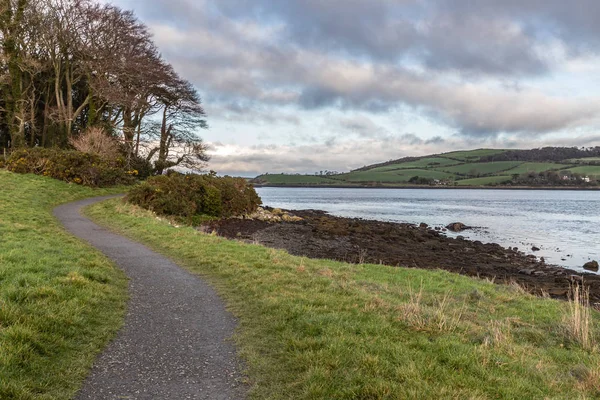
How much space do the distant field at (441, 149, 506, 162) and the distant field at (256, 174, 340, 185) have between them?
57.6 meters

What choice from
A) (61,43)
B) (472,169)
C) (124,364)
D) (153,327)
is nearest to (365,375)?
(124,364)

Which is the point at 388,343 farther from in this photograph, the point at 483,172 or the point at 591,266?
the point at 483,172

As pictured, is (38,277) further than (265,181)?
No

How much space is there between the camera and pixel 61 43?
39.7 meters

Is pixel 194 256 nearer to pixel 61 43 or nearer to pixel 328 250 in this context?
pixel 328 250

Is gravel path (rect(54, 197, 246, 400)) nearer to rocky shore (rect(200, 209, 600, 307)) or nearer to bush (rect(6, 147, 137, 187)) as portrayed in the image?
rocky shore (rect(200, 209, 600, 307))

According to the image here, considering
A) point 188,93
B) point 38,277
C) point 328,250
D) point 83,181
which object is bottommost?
point 328,250

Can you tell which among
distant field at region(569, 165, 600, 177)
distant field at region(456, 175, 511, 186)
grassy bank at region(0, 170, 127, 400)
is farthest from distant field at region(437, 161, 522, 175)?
grassy bank at region(0, 170, 127, 400)

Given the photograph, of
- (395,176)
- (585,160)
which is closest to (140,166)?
(395,176)

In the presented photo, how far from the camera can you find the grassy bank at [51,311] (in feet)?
15.5

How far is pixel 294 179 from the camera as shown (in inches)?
7323

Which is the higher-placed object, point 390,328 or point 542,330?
point 390,328

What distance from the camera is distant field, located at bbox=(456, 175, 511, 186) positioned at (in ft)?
449

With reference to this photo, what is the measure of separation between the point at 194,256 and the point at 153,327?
20.0ft
